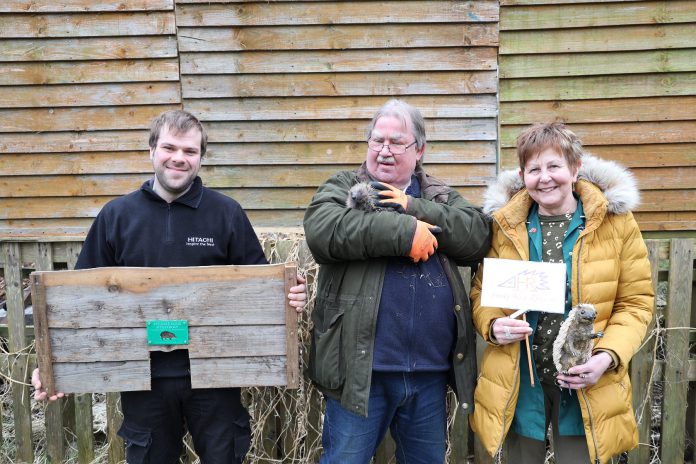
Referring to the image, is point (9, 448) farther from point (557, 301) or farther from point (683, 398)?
point (683, 398)

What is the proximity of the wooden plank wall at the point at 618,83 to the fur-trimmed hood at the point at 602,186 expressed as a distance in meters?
2.64

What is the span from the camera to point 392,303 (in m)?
2.11

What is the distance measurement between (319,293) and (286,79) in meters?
2.99

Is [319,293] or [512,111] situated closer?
[319,293]

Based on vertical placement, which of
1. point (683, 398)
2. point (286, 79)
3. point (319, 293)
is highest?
point (286, 79)

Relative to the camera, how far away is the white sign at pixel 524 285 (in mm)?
1959

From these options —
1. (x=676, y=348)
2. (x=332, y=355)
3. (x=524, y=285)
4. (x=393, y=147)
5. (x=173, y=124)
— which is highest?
(x=173, y=124)

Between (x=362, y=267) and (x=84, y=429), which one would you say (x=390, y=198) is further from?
(x=84, y=429)

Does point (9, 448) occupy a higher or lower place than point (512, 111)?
lower

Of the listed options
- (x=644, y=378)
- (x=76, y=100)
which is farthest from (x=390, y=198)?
(x=76, y=100)

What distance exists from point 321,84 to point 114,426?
311cm

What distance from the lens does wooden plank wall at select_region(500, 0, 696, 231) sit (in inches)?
183

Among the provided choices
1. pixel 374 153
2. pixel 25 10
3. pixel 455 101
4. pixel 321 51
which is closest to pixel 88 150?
pixel 25 10

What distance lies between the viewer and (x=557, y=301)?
196 cm
